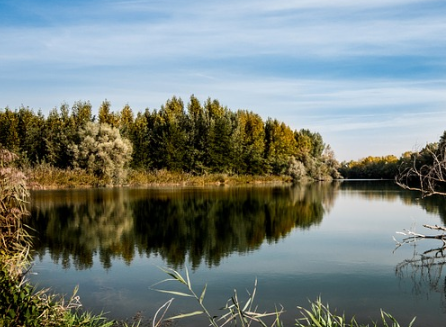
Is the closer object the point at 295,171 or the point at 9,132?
the point at 9,132

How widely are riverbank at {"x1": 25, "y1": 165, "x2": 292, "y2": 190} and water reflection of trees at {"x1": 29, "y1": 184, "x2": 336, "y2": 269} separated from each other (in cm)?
1361

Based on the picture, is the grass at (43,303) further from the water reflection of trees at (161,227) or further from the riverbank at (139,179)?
the riverbank at (139,179)

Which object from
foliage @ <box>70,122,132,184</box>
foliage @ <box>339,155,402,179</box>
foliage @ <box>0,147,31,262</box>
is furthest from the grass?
foliage @ <box>339,155,402,179</box>

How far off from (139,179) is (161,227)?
34188 millimetres

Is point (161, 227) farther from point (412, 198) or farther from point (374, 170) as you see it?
point (374, 170)

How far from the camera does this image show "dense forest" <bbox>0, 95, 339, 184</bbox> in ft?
160

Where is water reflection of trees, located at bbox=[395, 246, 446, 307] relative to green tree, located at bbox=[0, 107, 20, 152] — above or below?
below

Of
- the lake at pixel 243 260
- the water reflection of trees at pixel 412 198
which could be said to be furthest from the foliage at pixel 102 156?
the water reflection of trees at pixel 412 198

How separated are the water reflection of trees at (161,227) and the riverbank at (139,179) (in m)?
13.6

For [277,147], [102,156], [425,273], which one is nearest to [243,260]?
[425,273]

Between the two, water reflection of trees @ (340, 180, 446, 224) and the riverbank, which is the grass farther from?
the riverbank

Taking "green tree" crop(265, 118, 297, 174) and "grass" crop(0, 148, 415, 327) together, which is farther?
"green tree" crop(265, 118, 297, 174)

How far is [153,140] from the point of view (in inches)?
2370

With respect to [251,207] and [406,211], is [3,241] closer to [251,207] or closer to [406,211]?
[251,207]
